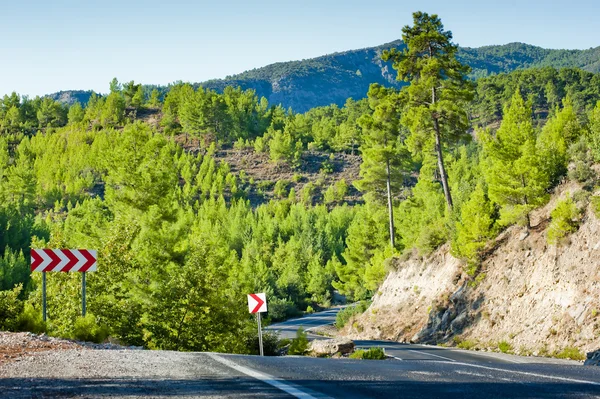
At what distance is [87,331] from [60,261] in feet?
6.32

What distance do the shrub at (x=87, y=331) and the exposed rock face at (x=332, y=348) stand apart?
30.0 ft

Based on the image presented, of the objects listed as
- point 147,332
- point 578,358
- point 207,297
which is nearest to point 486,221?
point 578,358

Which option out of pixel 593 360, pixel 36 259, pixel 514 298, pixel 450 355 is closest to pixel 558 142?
pixel 514 298

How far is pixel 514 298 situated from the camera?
24438mm

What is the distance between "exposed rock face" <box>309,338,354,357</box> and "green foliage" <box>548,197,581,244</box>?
33.7 feet

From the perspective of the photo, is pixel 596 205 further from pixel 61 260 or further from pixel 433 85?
pixel 61 260

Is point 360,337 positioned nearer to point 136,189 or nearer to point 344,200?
point 136,189

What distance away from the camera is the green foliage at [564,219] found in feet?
74.2

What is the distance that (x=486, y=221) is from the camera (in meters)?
27.0

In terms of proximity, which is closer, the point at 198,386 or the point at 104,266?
the point at 198,386

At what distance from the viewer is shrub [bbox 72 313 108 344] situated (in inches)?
530

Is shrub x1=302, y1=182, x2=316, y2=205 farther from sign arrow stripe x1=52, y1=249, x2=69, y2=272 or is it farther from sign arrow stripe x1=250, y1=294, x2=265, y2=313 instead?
sign arrow stripe x1=52, y1=249, x2=69, y2=272

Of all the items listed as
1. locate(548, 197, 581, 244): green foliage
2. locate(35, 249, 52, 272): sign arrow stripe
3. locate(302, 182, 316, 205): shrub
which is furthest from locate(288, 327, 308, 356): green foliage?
locate(302, 182, 316, 205): shrub

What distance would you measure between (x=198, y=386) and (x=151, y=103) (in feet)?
572
